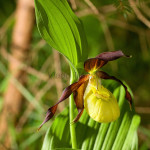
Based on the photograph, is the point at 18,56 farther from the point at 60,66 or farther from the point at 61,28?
the point at 61,28

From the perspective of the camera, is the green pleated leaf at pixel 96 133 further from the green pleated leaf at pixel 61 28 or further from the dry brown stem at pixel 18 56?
the dry brown stem at pixel 18 56

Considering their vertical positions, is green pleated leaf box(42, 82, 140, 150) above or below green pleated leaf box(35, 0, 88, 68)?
below

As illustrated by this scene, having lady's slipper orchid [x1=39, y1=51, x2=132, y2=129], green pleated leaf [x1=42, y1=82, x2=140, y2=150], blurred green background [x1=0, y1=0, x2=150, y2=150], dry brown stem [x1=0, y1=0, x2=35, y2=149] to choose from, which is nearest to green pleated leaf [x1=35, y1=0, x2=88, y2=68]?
lady's slipper orchid [x1=39, y1=51, x2=132, y2=129]

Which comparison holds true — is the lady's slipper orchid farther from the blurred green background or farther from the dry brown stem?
the dry brown stem

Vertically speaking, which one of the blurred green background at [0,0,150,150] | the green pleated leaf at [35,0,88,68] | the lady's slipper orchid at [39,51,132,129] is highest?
the green pleated leaf at [35,0,88,68]

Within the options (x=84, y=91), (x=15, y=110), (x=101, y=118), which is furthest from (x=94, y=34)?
(x=101, y=118)

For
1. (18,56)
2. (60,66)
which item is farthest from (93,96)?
(18,56)
